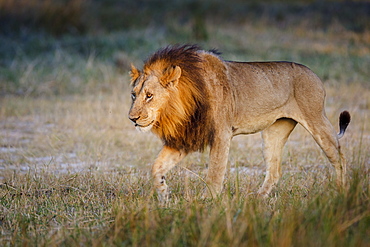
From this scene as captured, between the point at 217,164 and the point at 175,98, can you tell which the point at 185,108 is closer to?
the point at 175,98

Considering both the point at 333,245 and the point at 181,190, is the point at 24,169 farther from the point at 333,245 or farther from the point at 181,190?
the point at 333,245

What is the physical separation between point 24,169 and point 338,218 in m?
3.71

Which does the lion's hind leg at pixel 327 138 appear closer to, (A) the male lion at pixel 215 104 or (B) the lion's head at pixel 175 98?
(A) the male lion at pixel 215 104

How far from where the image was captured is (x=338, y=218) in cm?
329

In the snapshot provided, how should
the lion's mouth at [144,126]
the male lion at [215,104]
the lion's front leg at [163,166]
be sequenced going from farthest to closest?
the lion's front leg at [163,166], the male lion at [215,104], the lion's mouth at [144,126]

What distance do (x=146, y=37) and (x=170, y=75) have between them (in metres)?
10.8

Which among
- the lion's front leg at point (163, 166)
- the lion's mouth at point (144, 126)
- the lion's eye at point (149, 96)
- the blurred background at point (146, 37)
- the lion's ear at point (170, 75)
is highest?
the blurred background at point (146, 37)

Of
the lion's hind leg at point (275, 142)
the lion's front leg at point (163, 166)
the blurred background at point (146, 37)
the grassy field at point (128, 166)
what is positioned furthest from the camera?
the blurred background at point (146, 37)

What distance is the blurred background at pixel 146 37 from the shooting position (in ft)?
37.3

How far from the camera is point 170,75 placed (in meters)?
4.52

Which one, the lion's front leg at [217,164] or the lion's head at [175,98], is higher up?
the lion's head at [175,98]

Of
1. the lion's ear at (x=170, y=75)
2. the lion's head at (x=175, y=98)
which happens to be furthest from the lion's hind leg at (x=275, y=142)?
the lion's ear at (x=170, y=75)

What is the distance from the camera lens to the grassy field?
330 cm

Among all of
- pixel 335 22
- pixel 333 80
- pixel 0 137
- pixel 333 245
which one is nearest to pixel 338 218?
pixel 333 245
